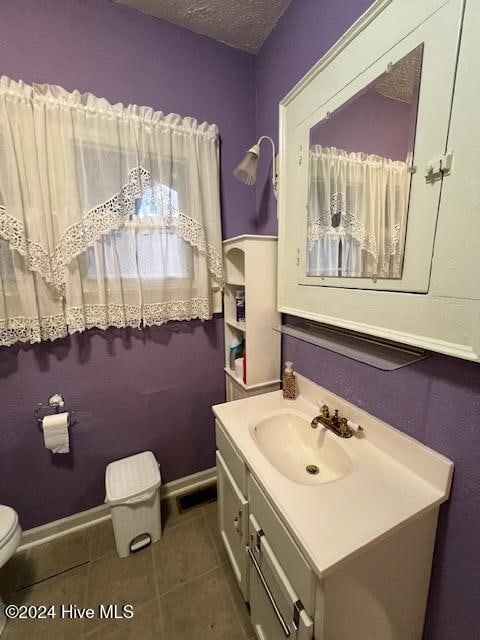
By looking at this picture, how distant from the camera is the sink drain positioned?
1041mm

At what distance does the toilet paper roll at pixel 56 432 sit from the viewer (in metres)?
1.29

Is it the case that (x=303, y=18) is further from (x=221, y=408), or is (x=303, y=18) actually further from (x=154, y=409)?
(x=154, y=409)

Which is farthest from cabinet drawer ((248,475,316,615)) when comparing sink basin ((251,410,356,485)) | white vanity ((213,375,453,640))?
sink basin ((251,410,356,485))

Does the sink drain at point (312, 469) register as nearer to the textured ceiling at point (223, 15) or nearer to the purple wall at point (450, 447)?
the purple wall at point (450, 447)

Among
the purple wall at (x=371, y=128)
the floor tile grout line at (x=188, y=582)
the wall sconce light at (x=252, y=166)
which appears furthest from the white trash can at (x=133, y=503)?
the purple wall at (x=371, y=128)

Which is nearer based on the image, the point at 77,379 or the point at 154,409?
the point at 77,379

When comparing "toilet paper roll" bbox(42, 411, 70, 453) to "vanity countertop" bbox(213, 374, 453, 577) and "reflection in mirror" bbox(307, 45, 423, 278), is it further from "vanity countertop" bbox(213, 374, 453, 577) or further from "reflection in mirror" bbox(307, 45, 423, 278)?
"reflection in mirror" bbox(307, 45, 423, 278)

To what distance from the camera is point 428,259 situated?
2.38ft

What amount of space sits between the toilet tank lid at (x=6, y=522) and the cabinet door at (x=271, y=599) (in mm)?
999

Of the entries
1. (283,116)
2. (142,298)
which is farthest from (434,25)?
(142,298)

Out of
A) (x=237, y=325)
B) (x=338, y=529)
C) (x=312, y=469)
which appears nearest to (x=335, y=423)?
(x=312, y=469)

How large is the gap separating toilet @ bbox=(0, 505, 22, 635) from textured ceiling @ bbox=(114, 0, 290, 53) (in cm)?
235

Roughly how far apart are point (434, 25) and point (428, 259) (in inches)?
22.8

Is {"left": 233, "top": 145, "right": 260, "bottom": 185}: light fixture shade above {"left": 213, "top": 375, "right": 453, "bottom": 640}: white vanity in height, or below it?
above
